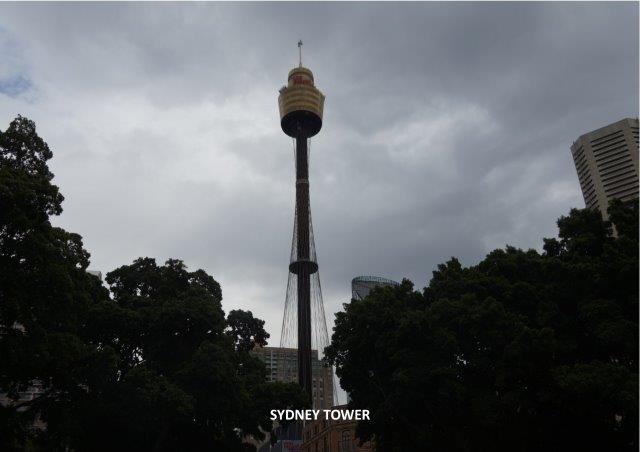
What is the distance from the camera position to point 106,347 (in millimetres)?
27172

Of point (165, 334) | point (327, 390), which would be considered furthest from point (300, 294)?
point (327, 390)

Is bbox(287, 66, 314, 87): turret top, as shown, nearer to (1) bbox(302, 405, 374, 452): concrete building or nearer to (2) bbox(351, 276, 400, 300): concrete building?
(1) bbox(302, 405, 374, 452): concrete building

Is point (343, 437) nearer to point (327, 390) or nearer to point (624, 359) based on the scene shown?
point (624, 359)

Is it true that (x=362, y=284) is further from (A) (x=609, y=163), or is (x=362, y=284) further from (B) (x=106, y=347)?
(B) (x=106, y=347)

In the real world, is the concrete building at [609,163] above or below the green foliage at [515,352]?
above

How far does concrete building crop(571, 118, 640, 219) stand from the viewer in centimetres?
6662

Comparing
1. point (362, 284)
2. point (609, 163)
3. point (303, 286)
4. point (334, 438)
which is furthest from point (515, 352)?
point (362, 284)

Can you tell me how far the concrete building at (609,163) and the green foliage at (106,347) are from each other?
157 feet

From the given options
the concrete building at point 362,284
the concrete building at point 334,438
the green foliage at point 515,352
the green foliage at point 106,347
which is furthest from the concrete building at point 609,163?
the concrete building at point 362,284

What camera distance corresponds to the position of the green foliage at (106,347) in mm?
20453

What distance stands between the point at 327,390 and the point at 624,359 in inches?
4433

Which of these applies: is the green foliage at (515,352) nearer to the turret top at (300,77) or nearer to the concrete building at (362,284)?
the turret top at (300,77)

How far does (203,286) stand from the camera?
36812mm

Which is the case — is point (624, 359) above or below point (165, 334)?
below
